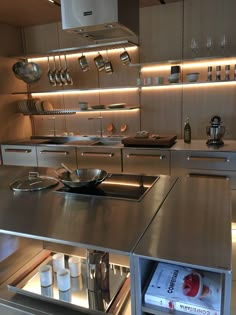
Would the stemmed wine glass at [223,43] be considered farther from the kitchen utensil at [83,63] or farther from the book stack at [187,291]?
the book stack at [187,291]

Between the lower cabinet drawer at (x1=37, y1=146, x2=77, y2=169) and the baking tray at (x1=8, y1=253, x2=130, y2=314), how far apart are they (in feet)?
5.78

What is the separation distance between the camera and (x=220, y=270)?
32.5 inches

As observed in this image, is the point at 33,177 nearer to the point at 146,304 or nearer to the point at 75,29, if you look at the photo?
the point at 75,29

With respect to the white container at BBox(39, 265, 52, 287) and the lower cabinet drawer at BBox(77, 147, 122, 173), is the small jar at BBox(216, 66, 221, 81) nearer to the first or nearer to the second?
the lower cabinet drawer at BBox(77, 147, 122, 173)

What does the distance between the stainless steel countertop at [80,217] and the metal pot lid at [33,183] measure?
0.05 m

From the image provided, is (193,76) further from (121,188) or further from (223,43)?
(121,188)

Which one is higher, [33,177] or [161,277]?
[33,177]

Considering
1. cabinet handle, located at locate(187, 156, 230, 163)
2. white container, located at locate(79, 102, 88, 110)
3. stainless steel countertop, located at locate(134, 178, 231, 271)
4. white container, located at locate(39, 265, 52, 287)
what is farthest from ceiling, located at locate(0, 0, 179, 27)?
white container, located at locate(39, 265, 52, 287)

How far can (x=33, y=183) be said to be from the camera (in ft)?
5.55

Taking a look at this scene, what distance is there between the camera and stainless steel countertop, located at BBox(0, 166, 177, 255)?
3.39 feet

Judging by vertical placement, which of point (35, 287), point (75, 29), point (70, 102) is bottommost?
point (35, 287)

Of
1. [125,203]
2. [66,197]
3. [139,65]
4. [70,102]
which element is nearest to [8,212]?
[66,197]

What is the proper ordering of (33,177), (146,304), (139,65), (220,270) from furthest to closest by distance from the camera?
(139,65), (33,177), (146,304), (220,270)

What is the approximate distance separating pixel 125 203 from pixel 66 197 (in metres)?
0.33
